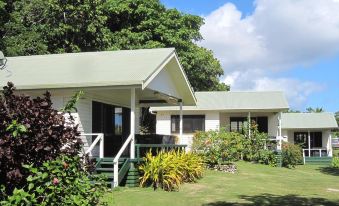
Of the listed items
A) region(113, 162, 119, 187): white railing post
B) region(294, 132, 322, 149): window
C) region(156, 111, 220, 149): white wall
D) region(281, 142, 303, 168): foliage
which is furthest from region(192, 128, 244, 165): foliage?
region(294, 132, 322, 149): window

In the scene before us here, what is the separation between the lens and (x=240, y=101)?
1382 inches

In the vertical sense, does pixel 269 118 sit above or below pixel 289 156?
above

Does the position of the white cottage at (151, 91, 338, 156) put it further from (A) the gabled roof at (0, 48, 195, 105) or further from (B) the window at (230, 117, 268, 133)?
(A) the gabled roof at (0, 48, 195, 105)

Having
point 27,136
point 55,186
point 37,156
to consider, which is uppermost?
point 27,136

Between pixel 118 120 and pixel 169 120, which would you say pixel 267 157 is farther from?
pixel 118 120

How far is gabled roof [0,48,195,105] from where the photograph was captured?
51.5 ft

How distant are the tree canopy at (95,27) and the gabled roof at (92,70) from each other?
8.78 meters

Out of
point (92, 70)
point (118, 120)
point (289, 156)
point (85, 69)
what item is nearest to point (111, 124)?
point (118, 120)

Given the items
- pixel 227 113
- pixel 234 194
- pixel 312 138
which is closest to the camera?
pixel 234 194

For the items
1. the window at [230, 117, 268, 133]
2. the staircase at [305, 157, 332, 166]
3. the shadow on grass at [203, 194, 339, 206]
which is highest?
the window at [230, 117, 268, 133]

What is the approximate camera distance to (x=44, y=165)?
19.7 feet

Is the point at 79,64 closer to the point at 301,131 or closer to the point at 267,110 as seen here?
the point at 267,110

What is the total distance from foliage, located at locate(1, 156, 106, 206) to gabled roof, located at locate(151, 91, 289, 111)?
27200mm

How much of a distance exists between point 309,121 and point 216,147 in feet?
72.6
